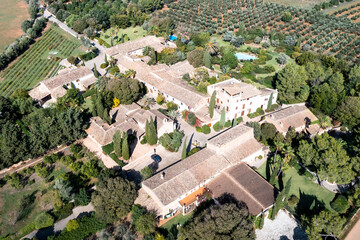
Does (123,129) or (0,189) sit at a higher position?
(123,129)

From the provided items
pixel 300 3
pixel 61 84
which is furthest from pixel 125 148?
pixel 300 3

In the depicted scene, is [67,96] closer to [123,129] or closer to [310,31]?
[123,129]

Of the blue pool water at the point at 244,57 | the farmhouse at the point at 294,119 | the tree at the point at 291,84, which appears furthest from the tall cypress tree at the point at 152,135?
the blue pool water at the point at 244,57

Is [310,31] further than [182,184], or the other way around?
[310,31]

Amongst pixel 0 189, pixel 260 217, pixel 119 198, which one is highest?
pixel 119 198

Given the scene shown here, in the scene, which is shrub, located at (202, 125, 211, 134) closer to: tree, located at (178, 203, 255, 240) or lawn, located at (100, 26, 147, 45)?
tree, located at (178, 203, 255, 240)

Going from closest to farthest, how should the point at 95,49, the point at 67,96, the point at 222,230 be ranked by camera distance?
1. the point at 222,230
2. the point at 67,96
3. the point at 95,49

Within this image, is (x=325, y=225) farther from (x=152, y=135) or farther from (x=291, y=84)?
(x=291, y=84)

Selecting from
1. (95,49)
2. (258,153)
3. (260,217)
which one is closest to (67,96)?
(95,49)

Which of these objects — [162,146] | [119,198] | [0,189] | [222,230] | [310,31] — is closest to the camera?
[222,230]
